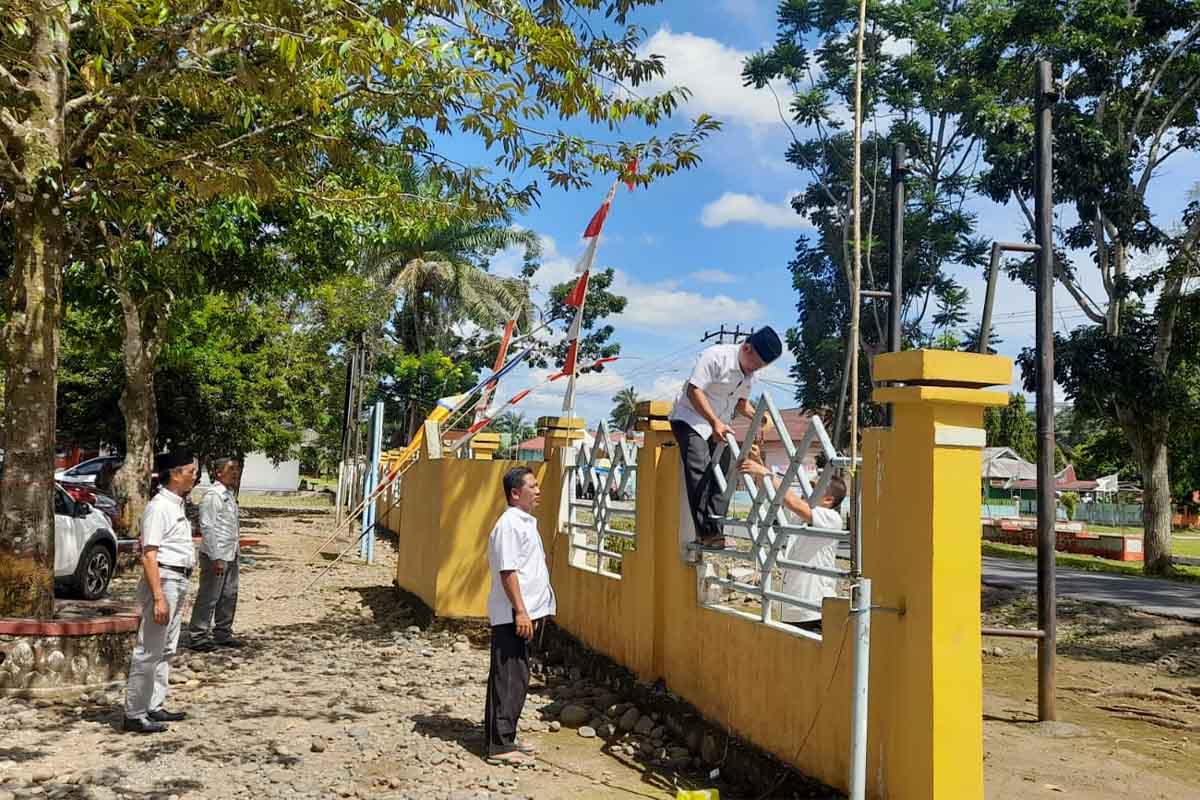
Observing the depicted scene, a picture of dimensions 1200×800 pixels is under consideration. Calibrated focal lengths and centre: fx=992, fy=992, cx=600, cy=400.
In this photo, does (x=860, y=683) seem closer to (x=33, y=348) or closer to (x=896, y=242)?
(x=896, y=242)

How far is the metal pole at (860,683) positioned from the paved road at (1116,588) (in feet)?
29.2

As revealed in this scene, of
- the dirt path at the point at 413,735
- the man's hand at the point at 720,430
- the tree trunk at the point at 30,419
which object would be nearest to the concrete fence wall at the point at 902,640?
the dirt path at the point at 413,735

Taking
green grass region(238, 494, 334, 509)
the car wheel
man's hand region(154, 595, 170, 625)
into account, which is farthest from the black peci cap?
green grass region(238, 494, 334, 509)

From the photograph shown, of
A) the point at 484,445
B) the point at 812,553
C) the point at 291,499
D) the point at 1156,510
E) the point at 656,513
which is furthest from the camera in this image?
the point at 291,499

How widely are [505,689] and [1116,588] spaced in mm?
11355

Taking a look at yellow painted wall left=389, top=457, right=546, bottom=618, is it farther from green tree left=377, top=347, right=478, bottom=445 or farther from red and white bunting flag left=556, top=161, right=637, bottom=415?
green tree left=377, top=347, right=478, bottom=445

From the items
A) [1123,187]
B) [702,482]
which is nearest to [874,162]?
[1123,187]

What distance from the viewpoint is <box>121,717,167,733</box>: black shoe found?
19.3 feet

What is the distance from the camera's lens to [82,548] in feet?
36.1

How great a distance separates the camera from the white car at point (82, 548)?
10766 mm

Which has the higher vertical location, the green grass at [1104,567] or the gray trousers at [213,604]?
the gray trousers at [213,604]

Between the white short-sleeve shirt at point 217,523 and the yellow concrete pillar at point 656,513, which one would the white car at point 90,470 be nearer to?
the white short-sleeve shirt at point 217,523

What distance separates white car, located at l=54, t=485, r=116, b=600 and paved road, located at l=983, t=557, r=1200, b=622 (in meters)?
10.9

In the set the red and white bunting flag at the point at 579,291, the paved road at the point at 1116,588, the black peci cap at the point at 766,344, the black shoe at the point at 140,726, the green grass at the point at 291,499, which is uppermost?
the red and white bunting flag at the point at 579,291
